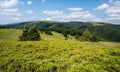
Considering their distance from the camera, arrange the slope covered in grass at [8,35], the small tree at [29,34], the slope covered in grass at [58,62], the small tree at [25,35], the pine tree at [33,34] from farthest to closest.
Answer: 1. the slope covered in grass at [8,35]
2. the small tree at [25,35]
3. the pine tree at [33,34]
4. the small tree at [29,34]
5. the slope covered in grass at [58,62]

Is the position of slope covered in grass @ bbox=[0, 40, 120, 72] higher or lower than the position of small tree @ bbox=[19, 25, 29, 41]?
higher

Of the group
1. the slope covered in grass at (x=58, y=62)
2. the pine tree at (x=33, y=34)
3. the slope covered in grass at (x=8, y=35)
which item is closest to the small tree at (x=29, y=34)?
the pine tree at (x=33, y=34)

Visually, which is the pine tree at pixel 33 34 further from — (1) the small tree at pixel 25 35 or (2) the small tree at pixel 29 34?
(1) the small tree at pixel 25 35

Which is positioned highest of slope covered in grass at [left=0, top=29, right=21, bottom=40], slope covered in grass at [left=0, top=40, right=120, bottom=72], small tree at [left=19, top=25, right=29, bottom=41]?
slope covered in grass at [left=0, top=40, right=120, bottom=72]

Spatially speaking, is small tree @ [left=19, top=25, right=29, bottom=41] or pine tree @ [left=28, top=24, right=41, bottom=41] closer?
pine tree @ [left=28, top=24, right=41, bottom=41]

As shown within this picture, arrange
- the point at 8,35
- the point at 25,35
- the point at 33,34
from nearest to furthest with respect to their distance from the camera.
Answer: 1. the point at 33,34
2. the point at 25,35
3. the point at 8,35

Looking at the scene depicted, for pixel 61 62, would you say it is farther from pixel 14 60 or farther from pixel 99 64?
pixel 14 60

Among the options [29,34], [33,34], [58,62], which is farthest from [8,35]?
[58,62]

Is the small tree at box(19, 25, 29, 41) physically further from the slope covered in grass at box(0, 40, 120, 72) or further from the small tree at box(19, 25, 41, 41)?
the slope covered in grass at box(0, 40, 120, 72)

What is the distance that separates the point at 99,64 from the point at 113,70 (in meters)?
0.91

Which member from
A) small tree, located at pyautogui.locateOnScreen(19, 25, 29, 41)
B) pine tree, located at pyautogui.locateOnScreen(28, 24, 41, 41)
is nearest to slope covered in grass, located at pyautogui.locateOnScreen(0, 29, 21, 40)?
small tree, located at pyautogui.locateOnScreen(19, 25, 29, 41)

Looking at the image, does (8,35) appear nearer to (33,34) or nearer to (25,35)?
(25,35)

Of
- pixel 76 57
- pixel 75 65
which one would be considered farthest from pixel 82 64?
pixel 76 57

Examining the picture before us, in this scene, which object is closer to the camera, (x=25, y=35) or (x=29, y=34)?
(x=29, y=34)
